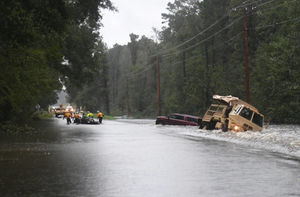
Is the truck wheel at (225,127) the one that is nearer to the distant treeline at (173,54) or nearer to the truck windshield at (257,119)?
the truck windshield at (257,119)

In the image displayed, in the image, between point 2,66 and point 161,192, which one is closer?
point 161,192

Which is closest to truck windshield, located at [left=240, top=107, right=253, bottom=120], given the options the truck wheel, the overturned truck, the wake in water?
the overturned truck

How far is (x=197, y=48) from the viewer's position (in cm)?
8300

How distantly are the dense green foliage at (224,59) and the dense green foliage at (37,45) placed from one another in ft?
52.2

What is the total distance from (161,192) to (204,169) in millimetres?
3646

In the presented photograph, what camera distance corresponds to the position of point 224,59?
78938 millimetres

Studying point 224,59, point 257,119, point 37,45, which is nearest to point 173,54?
point 224,59

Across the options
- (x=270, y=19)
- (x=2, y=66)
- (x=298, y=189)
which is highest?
(x=270, y=19)

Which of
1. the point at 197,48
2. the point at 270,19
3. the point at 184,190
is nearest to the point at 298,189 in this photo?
the point at 184,190

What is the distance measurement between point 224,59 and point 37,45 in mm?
59538

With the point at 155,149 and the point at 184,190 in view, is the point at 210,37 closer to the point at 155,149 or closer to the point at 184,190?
the point at 155,149

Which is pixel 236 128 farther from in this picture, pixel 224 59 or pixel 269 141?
pixel 224 59

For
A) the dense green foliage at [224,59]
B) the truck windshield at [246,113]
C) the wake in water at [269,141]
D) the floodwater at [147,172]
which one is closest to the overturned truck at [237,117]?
the truck windshield at [246,113]

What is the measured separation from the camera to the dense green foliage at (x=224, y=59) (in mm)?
44781
